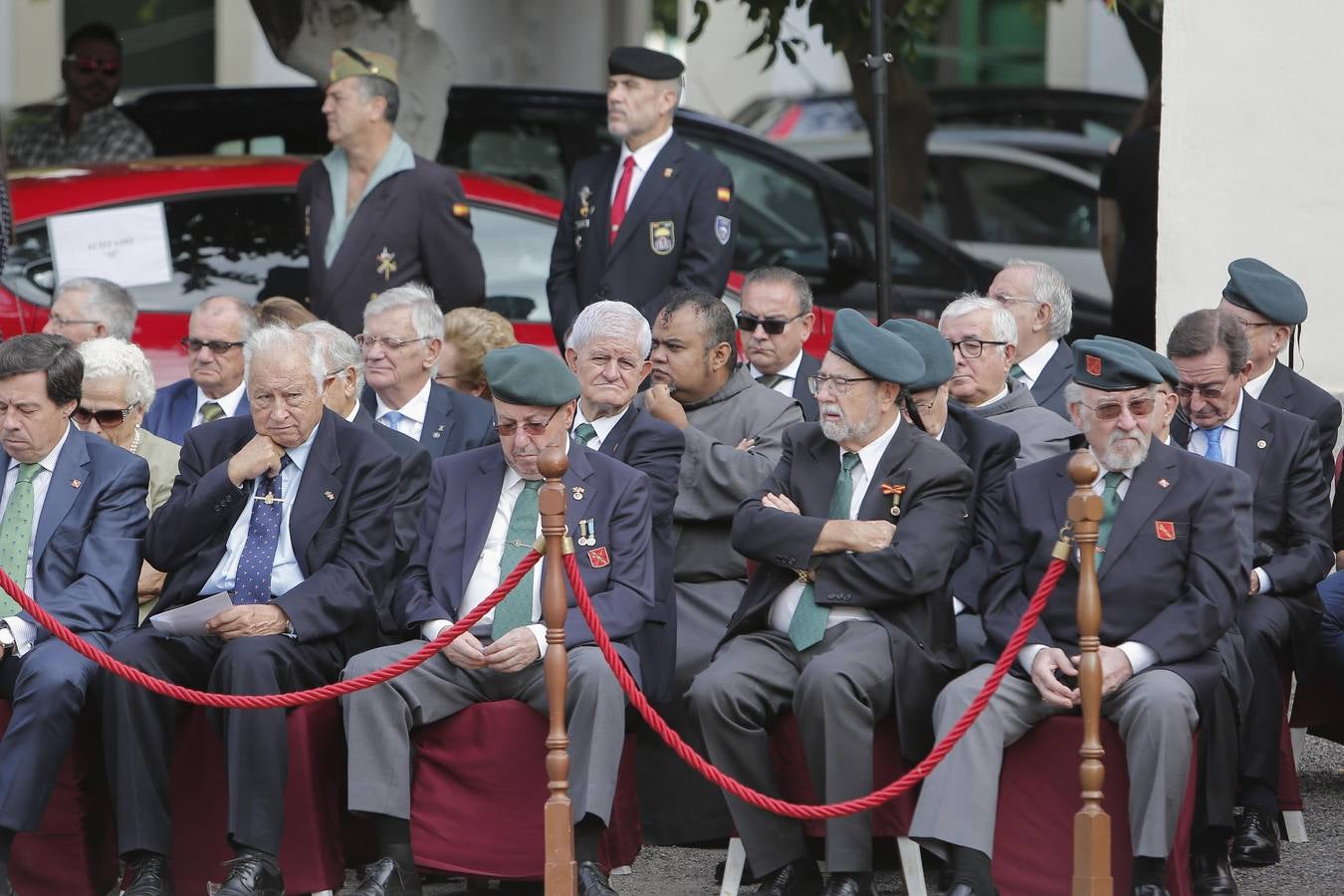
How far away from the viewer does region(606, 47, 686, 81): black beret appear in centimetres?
845

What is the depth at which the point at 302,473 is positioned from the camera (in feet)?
21.6

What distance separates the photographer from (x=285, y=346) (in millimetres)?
6578

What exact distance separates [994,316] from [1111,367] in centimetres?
117

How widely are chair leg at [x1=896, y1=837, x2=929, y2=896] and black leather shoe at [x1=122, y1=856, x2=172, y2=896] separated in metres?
2.06

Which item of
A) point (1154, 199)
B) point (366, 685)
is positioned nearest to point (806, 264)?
point (1154, 199)

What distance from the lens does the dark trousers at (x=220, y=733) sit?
609cm

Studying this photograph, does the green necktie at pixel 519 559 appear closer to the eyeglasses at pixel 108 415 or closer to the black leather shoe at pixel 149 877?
the black leather shoe at pixel 149 877

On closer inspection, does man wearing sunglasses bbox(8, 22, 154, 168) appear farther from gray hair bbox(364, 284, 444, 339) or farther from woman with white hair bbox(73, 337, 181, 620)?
woman with white hair bbox(73, 337, 181, 620)

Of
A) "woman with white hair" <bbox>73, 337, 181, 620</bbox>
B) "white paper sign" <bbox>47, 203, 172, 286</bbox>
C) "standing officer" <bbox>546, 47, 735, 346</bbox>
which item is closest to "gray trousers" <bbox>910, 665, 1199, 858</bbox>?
"woman with white hair" <bbox>73, 337, 181, 620</bbox>

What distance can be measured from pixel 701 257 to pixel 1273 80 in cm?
227

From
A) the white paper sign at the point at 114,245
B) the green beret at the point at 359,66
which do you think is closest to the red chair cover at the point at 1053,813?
the green beret at the point at 359,66

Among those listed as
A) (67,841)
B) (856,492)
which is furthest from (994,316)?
(67,841)

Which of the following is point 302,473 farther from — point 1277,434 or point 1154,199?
point 1154,199

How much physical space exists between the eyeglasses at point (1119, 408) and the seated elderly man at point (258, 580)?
6.84ft
